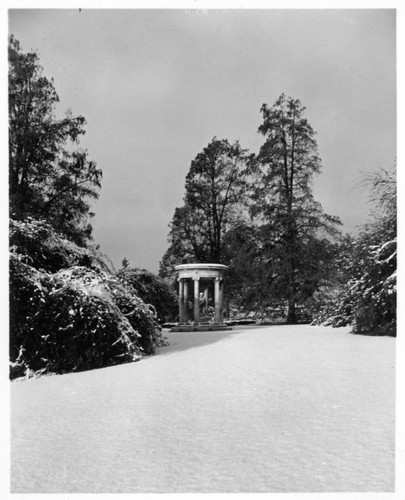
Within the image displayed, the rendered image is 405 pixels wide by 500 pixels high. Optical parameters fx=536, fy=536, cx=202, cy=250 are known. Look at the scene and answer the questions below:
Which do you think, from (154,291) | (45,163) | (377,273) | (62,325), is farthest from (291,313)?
(62,325)

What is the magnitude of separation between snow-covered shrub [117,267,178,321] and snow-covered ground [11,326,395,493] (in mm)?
10593

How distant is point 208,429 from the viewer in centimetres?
516

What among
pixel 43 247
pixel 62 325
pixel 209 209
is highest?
pixel 209 209

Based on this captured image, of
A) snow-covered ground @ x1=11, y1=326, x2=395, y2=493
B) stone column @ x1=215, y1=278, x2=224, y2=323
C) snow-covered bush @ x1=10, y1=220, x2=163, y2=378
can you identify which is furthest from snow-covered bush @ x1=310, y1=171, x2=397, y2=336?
stone column @ x1=215, y1=278, x2=224, y2=323

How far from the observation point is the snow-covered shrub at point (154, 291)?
19.6 meters

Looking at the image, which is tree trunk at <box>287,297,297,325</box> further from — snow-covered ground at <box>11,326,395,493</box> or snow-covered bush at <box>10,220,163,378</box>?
snow-covered ground at <box>11,326,395,493</box>

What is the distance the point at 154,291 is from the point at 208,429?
1558cm

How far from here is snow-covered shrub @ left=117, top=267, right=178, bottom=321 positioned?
64.2ft

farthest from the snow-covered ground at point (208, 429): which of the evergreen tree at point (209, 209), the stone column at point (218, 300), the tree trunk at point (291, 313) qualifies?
the tree trunk at point (291, 313)

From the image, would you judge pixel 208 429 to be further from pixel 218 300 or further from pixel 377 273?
pixel 218 300

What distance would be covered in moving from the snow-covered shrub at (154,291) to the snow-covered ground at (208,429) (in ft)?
34.8

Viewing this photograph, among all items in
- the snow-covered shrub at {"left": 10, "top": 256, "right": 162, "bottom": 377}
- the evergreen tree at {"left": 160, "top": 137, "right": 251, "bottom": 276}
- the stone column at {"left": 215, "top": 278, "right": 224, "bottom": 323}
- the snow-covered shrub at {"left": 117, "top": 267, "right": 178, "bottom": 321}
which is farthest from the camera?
the stone column at {"left": 215, "top": 278, "right": 224, "bottom": 323}

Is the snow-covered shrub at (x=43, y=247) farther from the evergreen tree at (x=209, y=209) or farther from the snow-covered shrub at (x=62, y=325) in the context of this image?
the evergreen tree at (x=209, y=209)
